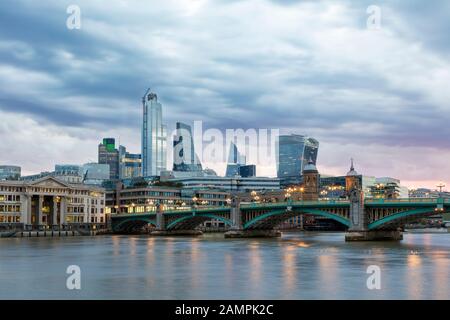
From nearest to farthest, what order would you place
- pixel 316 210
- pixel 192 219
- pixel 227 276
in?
pixel 227 276 < pixel 316 210 < pixel 192 219

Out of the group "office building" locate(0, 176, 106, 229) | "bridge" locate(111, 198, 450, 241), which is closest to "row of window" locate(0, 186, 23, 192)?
"office building" locate(0, 176, 106, 229)

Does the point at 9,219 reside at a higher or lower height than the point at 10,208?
lower

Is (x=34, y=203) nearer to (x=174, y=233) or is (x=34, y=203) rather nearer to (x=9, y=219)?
(x=9, y=219)

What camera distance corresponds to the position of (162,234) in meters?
179

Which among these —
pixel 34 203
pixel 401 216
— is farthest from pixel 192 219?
pixel 401 216

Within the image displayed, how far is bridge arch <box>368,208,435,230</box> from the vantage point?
11112cm

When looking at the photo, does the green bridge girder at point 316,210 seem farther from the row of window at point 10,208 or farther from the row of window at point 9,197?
the row of window at point 9,197

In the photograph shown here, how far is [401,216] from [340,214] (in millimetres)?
15012

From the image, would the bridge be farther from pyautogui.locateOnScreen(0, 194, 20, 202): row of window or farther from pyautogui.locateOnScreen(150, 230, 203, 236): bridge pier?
pyautogui.locateOnScreen(0, 194, 20, 202): row of window

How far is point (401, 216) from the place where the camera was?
374 ft

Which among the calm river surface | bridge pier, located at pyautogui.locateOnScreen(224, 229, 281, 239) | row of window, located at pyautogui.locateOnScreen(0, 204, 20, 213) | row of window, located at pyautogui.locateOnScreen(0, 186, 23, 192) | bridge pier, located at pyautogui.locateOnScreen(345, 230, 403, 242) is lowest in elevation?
bridge pier, located at pyautogui.locateOnScreen(224, 229, 281, 239)

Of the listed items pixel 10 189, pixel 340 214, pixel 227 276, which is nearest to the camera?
pixel 227 276

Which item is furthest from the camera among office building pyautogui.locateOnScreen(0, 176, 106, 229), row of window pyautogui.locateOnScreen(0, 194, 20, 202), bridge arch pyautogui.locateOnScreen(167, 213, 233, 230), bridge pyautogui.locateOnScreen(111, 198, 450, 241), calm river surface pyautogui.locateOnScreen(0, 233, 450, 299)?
office building pyautogui.locateOnScreen(0, 176, 106, 229)
